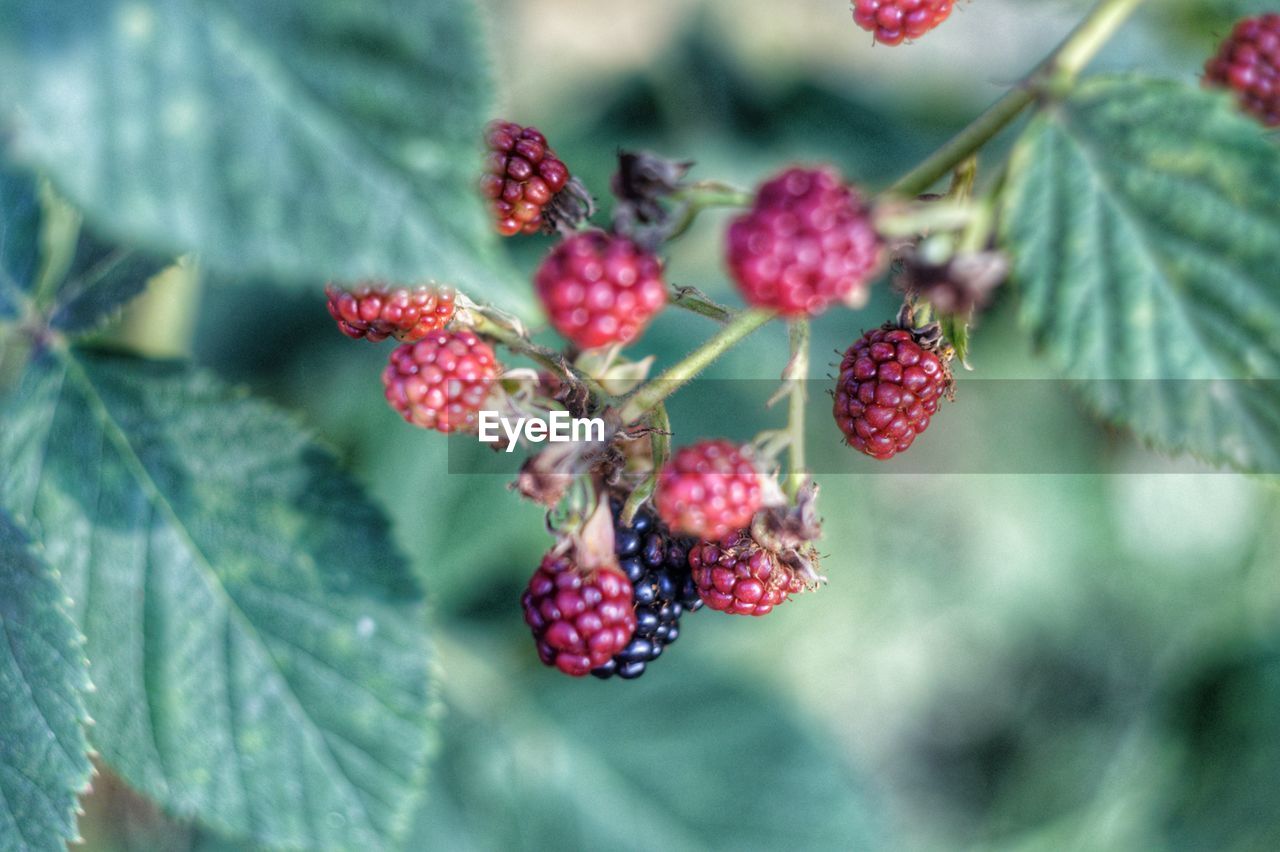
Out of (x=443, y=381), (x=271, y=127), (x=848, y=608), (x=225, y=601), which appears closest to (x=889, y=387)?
(x=443, y=381)

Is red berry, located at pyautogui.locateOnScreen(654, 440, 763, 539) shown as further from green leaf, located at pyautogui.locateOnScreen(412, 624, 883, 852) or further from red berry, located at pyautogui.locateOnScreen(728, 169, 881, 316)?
green leaf, located at pyautogui.locateOnScreen(412, 624, 883, 852)

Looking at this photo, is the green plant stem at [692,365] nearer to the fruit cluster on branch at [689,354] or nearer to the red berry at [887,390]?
the fruit cluster on branch at [689,354]

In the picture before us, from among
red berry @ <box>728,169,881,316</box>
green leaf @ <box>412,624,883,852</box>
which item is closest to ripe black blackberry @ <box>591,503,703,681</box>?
red berry @ <box>728,169,881,316</box>

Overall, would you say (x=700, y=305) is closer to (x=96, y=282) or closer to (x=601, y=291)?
(x=601, y=291)

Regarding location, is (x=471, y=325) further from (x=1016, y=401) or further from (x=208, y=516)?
(x=1016, y=401)

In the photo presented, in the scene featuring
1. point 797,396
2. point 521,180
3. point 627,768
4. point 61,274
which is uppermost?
point 521,180

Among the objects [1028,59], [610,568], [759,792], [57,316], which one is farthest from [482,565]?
[1028,59]

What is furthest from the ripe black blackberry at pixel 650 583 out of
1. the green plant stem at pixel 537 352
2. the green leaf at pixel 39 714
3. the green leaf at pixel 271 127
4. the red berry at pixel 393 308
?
the green leaf at pixel 39 714
